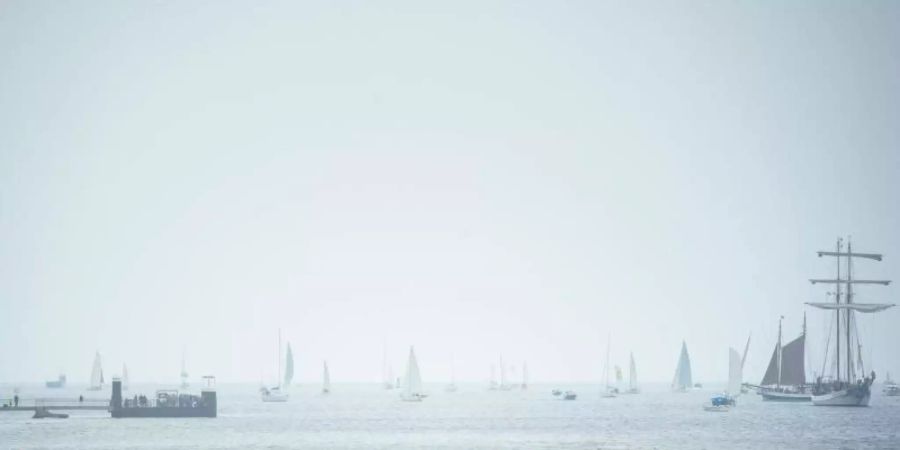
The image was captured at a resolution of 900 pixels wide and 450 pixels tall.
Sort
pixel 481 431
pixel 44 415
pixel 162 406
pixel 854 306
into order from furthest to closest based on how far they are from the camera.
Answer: pixel 854 306 < pixel 44 415 < pixel 162 406 < pixel 481 431

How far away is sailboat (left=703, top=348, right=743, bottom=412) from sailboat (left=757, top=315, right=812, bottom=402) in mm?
4066

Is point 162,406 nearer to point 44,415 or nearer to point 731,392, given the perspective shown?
point 44,415

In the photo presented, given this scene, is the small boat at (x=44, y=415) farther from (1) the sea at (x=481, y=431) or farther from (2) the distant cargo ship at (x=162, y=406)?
(2) the distant cargo ship at (x=162, y=406)

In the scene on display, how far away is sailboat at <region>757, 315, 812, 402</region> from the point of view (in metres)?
181

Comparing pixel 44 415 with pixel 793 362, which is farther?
pixel 793 362

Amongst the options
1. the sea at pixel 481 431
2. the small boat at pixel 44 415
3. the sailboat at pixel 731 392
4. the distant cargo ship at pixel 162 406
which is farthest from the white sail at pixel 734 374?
the small boat at pixel 44 415

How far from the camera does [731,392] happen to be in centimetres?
18900

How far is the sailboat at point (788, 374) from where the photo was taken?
181m

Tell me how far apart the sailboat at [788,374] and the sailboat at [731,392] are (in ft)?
13.3

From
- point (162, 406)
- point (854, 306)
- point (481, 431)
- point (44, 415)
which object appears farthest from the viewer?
point (854, 306)

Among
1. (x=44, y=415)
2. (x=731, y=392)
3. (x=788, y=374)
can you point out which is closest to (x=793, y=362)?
(x=788, y=374)

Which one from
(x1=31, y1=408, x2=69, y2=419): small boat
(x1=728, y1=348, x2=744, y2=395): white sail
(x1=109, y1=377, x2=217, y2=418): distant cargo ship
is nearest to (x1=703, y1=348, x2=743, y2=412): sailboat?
(x1=728, y1=348, x2=744, y2=395): white sail

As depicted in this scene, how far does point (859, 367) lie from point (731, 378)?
17.5m

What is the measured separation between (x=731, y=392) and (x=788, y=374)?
870 cm
